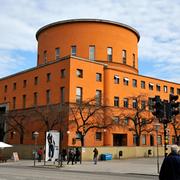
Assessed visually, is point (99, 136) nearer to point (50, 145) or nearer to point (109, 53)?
point (109, 53)

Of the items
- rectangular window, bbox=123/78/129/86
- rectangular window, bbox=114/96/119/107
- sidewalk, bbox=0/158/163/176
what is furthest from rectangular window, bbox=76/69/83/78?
sidewalk, bbox=0/158/163/176

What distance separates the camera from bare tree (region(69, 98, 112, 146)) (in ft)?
170

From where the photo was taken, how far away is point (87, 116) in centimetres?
5188

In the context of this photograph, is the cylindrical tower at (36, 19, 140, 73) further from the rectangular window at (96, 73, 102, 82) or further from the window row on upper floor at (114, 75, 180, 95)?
the rectangular window at (96, 73, 102, 82)

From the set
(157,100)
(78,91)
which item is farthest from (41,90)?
(157,100)

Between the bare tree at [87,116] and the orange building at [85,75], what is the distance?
2.24 meters

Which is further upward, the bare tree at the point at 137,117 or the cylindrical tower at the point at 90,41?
the cylindrical tower at the point at 90,41

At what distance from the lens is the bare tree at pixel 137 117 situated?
57875mm

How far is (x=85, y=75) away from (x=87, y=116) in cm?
830

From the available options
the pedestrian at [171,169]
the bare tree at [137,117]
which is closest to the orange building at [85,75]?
the bare tree at [137,117]

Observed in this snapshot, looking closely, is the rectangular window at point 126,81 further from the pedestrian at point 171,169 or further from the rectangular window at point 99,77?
the pedestrian at point 171,169

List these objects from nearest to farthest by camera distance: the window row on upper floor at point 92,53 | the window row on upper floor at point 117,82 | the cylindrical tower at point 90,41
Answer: the window row on upper floor at point 117,82, the window row on upper floor at point 92,53, the cylindrical tower at point 90,41

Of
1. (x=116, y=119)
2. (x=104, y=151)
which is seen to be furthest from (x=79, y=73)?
(x=104, y=151)

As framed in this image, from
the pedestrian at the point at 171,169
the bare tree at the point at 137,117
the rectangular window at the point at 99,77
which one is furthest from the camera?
the rectangular window at the point at 99,77
